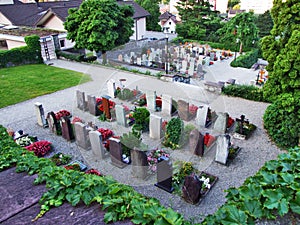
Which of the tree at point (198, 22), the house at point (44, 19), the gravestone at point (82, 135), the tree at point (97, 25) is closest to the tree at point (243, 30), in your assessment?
the tree at point (198, 22)

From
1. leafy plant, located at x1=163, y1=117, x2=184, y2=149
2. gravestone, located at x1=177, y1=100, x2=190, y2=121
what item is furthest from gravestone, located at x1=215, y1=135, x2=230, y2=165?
gravestone, located at x1=177, y1=100, x2=190, y2=121

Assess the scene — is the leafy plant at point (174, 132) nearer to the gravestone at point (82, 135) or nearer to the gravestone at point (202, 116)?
the gravestone at point (202, 116)

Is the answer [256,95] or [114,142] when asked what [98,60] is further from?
[114,142]

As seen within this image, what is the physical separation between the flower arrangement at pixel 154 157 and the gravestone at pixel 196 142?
0.97 meters

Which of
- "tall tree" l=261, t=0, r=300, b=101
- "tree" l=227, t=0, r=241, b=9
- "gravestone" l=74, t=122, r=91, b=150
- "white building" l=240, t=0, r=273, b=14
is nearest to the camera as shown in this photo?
"tall tree" l=261, t=0, r=300, b=101

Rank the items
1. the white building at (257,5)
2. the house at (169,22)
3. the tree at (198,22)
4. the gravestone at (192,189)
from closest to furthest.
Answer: the gravestone at (192,189), the tree at (198,22), the house at (169,22), the white building at (257,5)

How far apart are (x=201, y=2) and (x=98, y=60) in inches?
701

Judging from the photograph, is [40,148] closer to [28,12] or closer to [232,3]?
[28,12]

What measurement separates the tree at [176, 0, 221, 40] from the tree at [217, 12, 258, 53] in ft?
20.7

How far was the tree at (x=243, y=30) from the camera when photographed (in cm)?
2503

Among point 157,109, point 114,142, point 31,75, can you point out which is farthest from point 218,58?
point 114,142

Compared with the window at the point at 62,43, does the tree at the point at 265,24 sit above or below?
above

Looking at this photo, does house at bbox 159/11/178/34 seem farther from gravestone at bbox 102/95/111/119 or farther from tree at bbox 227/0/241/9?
gravestone at bbox 102/95/111/119

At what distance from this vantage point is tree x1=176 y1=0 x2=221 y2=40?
1297 inches
